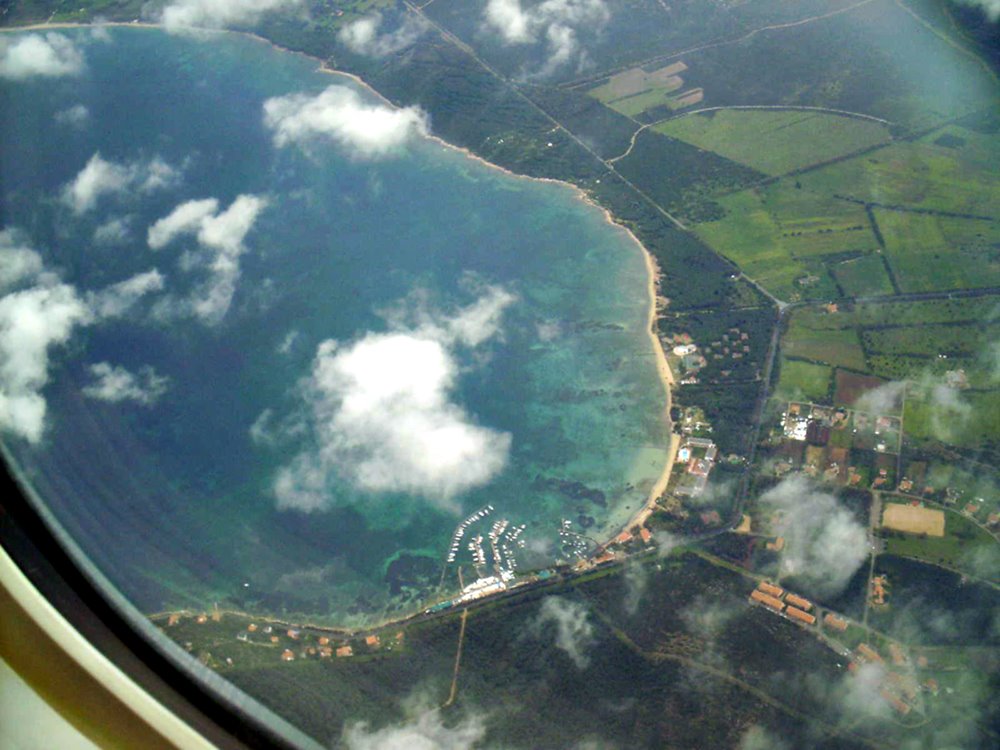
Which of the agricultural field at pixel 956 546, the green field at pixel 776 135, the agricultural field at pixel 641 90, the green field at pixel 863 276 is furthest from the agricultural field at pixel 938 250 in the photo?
the agricultural field at pixel 641 90

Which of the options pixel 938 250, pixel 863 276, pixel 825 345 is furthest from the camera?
pixel 938 250

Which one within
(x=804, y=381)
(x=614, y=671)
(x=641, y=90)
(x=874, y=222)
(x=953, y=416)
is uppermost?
(x=641, y=90)

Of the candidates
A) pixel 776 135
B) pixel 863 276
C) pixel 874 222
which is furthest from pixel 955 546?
pixel 776 135

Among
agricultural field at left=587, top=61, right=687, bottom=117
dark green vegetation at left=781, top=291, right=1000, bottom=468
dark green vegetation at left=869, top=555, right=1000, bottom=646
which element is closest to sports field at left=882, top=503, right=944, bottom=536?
dark green vegetation at left=869, top=555, right=1000, bottom=646

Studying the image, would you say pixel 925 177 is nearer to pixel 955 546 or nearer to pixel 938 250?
pixel 938 250

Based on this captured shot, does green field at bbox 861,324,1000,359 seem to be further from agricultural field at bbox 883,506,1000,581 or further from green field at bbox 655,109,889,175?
green field at bbox 655,109,889,175

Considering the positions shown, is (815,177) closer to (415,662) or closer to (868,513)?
(868,513)
